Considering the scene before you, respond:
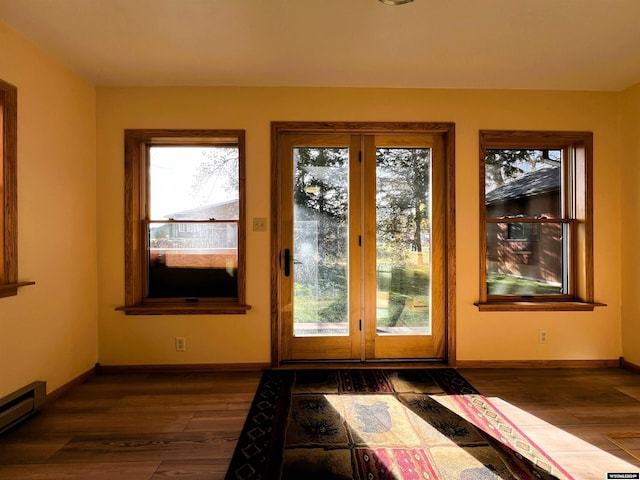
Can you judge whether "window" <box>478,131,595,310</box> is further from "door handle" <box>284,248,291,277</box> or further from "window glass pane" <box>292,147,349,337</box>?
"door handle" <box>284,248,291,277</box>

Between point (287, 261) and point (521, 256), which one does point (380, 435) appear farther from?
point (521, 256)

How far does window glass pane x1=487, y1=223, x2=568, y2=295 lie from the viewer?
3.41 meters

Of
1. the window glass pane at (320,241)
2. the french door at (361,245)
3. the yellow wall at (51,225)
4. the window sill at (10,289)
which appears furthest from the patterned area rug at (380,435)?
the window sill at (10,289)

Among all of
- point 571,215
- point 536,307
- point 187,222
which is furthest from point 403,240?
point 187,222

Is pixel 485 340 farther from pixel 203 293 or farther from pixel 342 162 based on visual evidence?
pixel 203 293

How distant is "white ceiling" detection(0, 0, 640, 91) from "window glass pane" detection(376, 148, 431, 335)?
0.74 metres

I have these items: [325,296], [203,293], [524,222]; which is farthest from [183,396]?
[524,222]

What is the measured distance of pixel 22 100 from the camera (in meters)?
2.46

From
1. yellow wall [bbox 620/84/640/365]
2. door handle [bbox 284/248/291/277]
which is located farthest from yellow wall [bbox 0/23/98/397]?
yellow wall [bbox 620/84/640/365]

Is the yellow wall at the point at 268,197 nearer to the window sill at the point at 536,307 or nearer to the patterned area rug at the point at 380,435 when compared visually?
the window sill at the point at 536,307

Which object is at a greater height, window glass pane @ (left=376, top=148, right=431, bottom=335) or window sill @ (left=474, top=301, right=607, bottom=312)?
window glass pane @ (left=376, top=148, right=431, bottom=335)

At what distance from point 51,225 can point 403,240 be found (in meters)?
2.90

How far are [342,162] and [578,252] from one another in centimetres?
240

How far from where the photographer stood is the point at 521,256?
342cm
